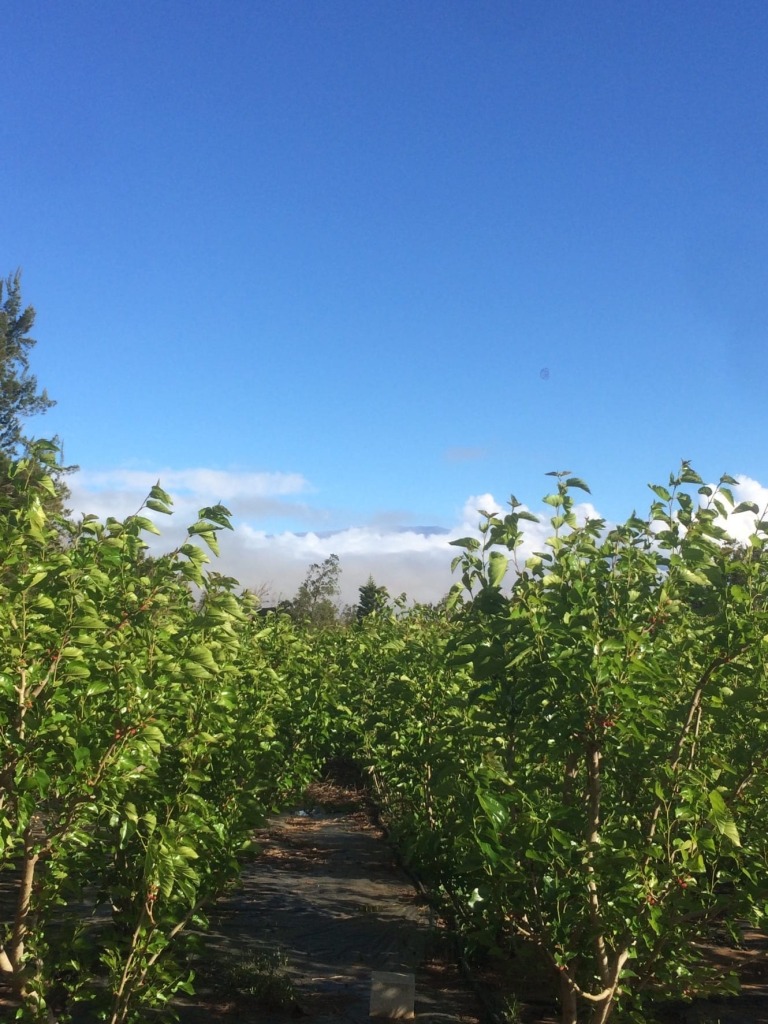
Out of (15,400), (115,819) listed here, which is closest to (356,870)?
(115,819)

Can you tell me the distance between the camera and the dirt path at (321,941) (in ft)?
16.3

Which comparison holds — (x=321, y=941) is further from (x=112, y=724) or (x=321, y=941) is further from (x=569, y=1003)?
(x=112, y=724)

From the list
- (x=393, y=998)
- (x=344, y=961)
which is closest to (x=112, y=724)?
(x=393, y=998)

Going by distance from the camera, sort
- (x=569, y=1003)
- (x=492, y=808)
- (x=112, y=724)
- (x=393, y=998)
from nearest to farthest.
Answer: (x=492, y=808), (x=112, y=724), (x=569, y=1003), (x=393, y=998)

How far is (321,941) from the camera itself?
6352 mm

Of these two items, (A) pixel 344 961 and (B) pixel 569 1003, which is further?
(A) pixel 344 961

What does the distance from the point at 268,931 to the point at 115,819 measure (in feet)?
11.5

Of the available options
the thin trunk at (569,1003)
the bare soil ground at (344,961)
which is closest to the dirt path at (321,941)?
the bare soil ground at (344,961)

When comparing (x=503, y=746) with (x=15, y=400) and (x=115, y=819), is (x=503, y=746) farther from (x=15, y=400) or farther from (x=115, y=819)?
(x=15, y=400)

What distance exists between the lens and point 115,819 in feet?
11.5

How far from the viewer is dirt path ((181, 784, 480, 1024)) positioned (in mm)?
4961

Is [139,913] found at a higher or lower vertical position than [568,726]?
lower

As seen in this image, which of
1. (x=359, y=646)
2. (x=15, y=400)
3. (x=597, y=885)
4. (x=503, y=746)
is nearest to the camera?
(x=597, y=885)

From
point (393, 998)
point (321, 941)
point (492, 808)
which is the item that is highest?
point (492, 808)
